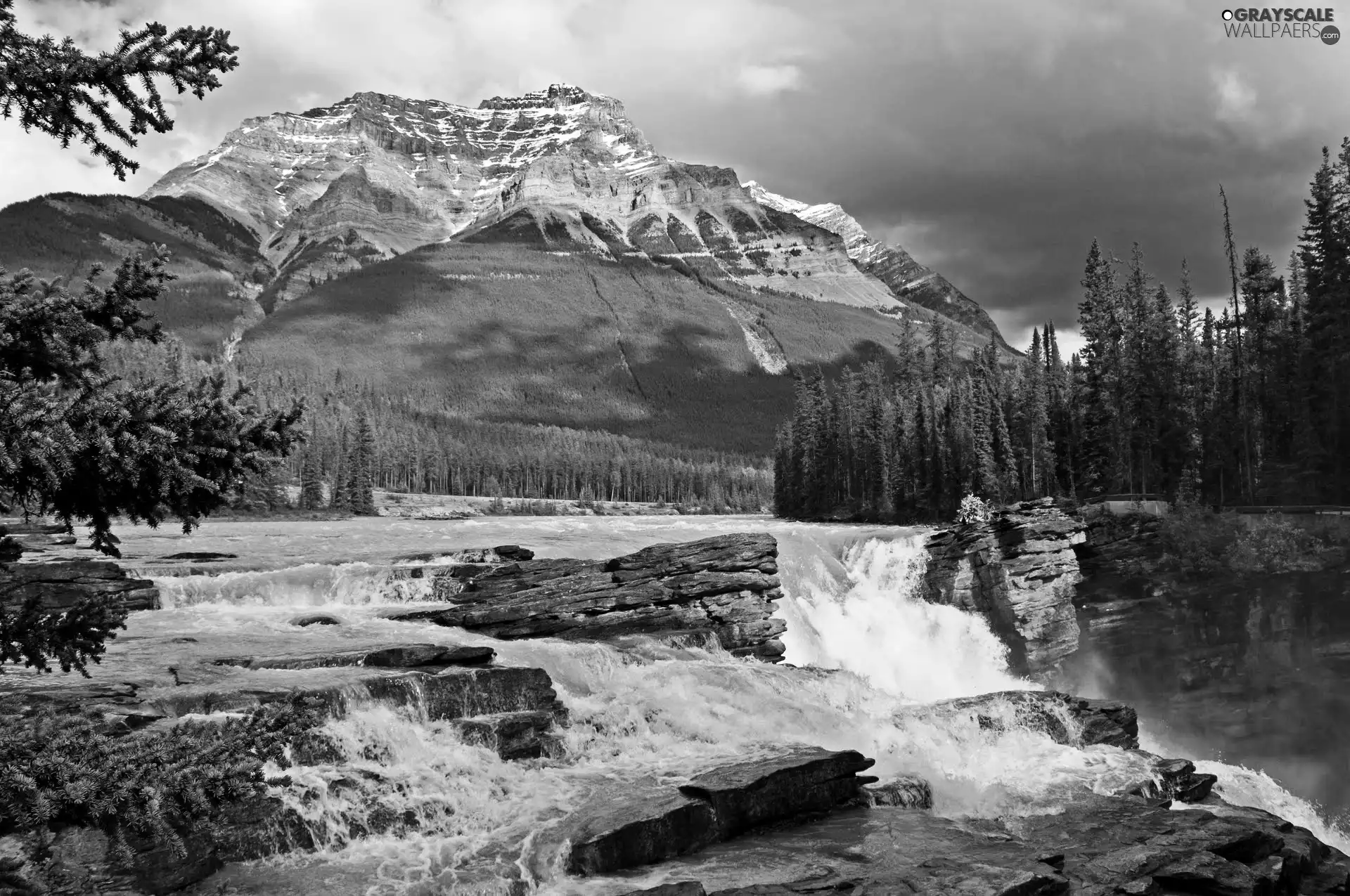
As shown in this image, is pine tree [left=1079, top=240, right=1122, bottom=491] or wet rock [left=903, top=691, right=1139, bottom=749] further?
pine tree [left=1079, top=240, right=1122, bottom=491]

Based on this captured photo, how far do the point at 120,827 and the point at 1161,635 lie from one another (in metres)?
53.6

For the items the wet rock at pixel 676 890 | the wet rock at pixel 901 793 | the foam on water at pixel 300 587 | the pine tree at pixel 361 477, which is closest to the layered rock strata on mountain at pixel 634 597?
the foam on water at pixel 300 587

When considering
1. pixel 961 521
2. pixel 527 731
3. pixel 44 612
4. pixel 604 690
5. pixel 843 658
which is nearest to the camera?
pixel 44 612

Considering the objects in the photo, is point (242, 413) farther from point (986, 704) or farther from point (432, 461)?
point (432, 461)

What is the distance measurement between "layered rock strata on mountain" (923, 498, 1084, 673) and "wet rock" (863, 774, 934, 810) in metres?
31.2

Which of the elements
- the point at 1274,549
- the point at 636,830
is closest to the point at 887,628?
the point at 1274,549

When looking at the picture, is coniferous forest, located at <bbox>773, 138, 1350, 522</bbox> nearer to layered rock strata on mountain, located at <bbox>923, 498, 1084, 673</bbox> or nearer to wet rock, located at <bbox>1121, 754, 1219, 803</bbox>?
layered rock strata on mountain, located at <bbox>923, 498, 1084, 673</bbox>

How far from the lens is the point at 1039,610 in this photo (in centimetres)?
4850

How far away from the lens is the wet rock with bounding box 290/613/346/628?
28312mm

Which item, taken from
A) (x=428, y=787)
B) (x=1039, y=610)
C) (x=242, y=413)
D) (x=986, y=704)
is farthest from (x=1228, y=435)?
(x=242, y=413)

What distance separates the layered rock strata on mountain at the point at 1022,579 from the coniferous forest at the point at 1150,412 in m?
10.6

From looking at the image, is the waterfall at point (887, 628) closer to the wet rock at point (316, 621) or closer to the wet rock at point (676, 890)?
the wet rock at point (316, 621)

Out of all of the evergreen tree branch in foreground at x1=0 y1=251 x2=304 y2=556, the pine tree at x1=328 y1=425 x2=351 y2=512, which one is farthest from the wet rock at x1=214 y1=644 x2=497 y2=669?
the pine tree at x1=328 y1=425 x2=351 y2=512

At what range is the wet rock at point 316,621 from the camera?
28.3m
